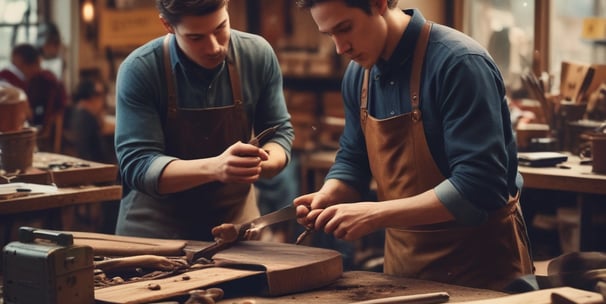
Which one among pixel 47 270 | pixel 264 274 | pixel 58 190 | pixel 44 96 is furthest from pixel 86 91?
pixel 47 270

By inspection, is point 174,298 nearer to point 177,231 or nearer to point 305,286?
point 305,286

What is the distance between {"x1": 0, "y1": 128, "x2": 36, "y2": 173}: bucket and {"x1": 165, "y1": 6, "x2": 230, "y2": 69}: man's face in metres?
1.23

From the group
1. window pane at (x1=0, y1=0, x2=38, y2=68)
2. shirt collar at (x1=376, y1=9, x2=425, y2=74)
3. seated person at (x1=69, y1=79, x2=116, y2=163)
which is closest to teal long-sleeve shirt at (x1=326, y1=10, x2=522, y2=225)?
shirt collar at (x1=376, y1=9, x2=425, y2=74)

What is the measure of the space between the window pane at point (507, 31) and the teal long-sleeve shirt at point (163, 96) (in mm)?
2976

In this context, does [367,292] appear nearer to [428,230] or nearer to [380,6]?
[428,230]

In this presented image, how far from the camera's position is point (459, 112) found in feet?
9.86

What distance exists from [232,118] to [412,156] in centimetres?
88

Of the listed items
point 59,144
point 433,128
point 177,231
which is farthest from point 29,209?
point 59,144

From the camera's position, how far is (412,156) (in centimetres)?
324

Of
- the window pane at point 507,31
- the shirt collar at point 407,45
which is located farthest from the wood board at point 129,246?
the window pane at point 507,31

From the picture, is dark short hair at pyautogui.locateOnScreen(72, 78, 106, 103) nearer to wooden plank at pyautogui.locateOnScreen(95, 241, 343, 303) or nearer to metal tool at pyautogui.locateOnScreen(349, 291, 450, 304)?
wooden plank at pyautogui.locateOnScreen(95, 241, 343, 303)

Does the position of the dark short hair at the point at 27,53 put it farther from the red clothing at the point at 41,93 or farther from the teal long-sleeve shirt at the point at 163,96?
the teal long-sleeve shirt at the point at 163,96

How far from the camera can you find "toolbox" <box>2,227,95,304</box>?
2596 mm

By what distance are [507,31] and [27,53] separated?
4934mm
